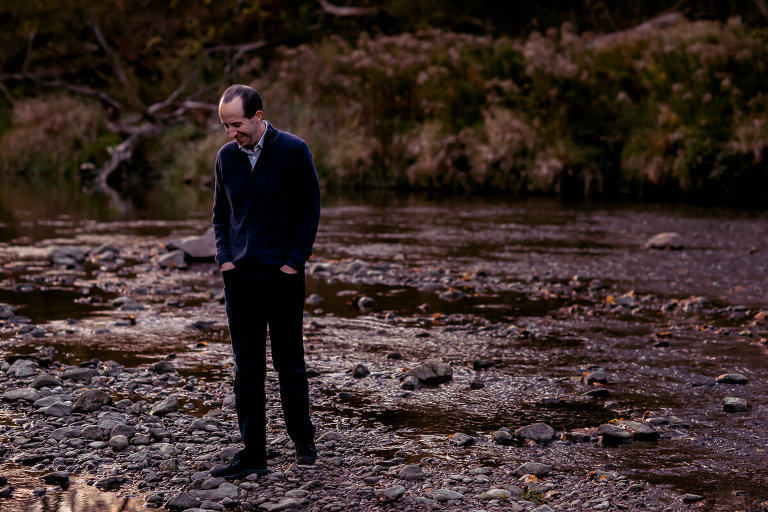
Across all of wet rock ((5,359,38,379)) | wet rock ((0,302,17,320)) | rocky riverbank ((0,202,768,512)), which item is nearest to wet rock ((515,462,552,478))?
rocky riverbank ((0,202,768,512))

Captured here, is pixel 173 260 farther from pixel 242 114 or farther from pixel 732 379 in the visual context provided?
pixel 242 114

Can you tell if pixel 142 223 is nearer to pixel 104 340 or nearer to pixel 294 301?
pixel 104 340

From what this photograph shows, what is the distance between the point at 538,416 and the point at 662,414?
82 centimetres

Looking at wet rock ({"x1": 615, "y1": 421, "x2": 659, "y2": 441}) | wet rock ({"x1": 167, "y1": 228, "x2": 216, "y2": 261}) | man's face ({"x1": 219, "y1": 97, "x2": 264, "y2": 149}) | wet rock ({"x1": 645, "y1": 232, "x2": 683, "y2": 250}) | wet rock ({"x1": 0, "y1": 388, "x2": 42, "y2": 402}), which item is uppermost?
man's face ({"x1": 219, "y1": 97, "x2": 264, "y2": 149})

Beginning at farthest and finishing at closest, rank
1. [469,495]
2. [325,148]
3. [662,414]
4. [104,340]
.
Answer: [325,148] → [104,340] → [662,414] → [469,495]

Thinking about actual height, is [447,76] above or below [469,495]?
above

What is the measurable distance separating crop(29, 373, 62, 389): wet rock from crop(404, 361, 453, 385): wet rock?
259cm

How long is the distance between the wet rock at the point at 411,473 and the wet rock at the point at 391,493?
10.1 inches

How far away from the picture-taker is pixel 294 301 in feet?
17.6

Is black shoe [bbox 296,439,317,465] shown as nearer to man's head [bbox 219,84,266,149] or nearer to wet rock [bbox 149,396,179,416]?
wet rock [bbox 149,396,179,416]

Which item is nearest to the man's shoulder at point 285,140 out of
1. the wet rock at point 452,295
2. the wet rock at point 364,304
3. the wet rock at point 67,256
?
the wet rock at point 364,304

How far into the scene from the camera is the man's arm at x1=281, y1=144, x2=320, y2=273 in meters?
5.32

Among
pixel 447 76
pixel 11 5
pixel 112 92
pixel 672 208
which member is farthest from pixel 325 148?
pixel 11 5

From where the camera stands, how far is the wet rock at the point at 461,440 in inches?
226
